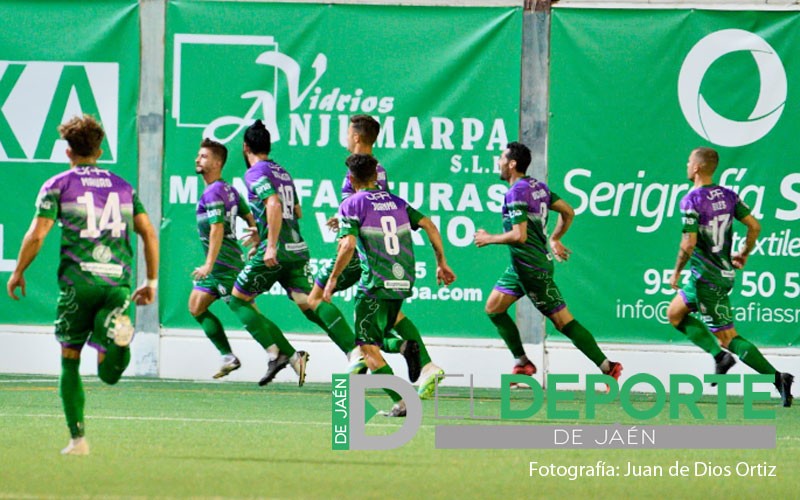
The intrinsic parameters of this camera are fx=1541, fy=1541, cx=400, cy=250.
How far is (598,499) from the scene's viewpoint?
729 centimetres

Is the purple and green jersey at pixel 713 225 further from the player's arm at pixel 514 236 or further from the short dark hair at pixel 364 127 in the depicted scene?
the short dark hair at pixel 364 127

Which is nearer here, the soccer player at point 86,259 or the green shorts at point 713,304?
the soccer player at point 86,259

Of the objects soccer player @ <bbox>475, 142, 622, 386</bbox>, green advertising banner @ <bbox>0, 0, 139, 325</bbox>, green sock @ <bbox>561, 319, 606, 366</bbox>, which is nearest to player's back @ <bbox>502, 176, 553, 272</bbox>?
soccer player @ <bbox>475, 142, 622, 386</bbox>

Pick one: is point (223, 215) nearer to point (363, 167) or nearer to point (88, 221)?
point (363, 167)

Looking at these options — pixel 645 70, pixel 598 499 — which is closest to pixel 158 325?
pixel 645 70

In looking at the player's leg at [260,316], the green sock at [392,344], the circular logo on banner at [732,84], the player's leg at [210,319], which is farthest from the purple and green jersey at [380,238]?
the circular logo on banner at [732,84]

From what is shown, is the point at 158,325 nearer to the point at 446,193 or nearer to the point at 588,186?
the point at 446,193

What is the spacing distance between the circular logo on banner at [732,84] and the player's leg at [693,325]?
2.00 meters

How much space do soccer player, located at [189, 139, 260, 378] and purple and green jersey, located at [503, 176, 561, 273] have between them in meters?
2.11

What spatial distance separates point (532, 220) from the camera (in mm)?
12586

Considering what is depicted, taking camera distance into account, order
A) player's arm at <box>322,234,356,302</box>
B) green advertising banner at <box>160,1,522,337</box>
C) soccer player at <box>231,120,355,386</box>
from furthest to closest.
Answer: green advertising banner at <box>160,1,522,337</box> < soccer player at <box>231,120,355,386</box> < player's arm at <box>322,234,356,302</box>

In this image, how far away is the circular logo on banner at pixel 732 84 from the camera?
1409 centimetres

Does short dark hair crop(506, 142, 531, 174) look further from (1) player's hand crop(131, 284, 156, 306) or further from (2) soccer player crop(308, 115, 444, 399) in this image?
(1) player's hand crop(131, 284, 156, 306)

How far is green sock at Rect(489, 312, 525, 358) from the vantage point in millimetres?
13125
